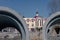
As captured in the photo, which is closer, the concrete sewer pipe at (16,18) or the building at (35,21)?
the concrete sewer pipe at (16,18)

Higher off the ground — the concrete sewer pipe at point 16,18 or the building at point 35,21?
the building at point 35,21

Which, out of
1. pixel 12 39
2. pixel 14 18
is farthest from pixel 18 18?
pixel 12 39

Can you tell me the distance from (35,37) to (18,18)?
4108 mm

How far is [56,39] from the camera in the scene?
57.6ft

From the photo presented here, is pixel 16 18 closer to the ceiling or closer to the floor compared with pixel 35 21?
closer to the floor

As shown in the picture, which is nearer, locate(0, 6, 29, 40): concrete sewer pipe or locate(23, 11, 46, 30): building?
locate(0, 6, 29, 40): concrete sewer pipe

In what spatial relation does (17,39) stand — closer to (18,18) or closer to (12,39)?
(12,39)

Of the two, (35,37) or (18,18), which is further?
(35,37)

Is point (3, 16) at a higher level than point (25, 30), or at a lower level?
higher

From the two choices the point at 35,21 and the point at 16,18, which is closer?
the point at 16,18

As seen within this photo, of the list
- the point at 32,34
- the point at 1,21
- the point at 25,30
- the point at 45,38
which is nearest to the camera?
the point at 25,30

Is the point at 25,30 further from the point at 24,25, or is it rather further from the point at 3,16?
the point at 3,16

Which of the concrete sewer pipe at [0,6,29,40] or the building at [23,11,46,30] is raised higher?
the building at [23,11,46,30]

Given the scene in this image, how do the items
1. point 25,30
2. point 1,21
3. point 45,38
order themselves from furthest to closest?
1. point 1,21
2. point 45,38
3. point 25,30
